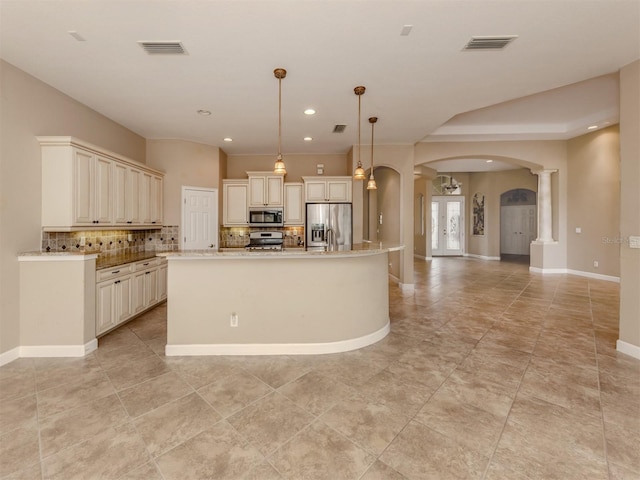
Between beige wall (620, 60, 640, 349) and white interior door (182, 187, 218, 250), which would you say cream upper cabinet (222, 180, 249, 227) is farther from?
beige wall (620, 60, 640, 349)

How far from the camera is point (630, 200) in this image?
3.05 m

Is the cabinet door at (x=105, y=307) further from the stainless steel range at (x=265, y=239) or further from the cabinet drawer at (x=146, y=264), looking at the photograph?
the stainless steel range at (x=265, y=239)

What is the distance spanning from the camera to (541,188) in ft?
25.5

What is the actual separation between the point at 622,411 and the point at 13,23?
19.3ft

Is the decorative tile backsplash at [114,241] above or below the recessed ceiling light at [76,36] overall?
below

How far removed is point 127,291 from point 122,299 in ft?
0.47

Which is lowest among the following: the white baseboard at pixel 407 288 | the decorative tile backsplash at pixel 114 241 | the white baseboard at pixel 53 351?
the white baseboard at pixel 53 351

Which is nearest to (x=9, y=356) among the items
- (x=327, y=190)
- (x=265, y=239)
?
(x=265, y=239)

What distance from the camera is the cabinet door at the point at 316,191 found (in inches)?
241

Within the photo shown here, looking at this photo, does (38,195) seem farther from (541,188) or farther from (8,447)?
(541,188)

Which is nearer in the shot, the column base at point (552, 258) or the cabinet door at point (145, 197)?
the cabinet door at point (145, 197)

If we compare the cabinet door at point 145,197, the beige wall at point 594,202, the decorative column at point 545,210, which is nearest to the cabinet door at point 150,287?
the cabinet door at point 145,197

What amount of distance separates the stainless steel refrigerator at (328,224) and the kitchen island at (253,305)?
293cm

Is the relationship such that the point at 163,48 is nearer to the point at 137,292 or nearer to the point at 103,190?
the point at 103,190
